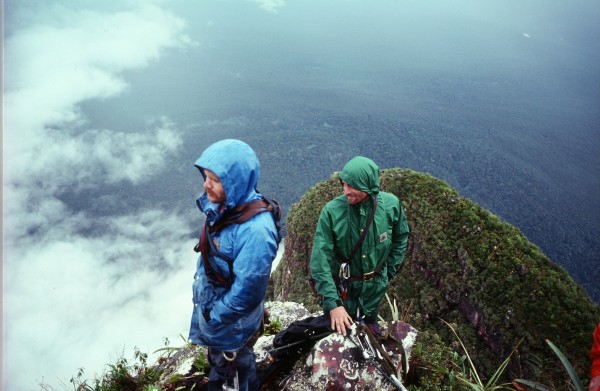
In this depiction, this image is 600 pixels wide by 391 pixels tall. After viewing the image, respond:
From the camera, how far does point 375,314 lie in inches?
190

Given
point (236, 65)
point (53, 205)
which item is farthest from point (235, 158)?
point (236, 65)

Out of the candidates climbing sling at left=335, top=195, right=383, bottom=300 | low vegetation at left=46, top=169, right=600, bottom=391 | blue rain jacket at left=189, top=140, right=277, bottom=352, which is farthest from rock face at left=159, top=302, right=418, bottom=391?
low vegetation at left=46, top=169, right=600, bottom=391

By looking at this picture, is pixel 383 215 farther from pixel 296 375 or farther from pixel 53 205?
pixel 53 205

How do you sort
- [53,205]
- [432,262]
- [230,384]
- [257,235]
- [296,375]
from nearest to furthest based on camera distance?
[257,235] → [230,384] → [296,375] → [432,262] → [53,205]

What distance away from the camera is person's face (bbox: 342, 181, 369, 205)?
4.18 m

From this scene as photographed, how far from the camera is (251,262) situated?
3.19 m

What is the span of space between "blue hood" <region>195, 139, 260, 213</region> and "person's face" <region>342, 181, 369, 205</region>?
113 centimetres

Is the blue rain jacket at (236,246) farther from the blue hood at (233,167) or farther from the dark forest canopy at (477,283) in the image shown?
the dark forest canopy at (477,283)

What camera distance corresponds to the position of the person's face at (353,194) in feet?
13.7

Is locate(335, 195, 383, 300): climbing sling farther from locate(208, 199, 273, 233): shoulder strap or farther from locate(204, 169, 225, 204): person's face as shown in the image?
locate(204, 169, 225, 204): person's face

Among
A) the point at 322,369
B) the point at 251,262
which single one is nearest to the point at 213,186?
the point at 251,262

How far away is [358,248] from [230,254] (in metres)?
1.57

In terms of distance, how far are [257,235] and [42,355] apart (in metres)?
159

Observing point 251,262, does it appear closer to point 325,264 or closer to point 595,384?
point 325,264
